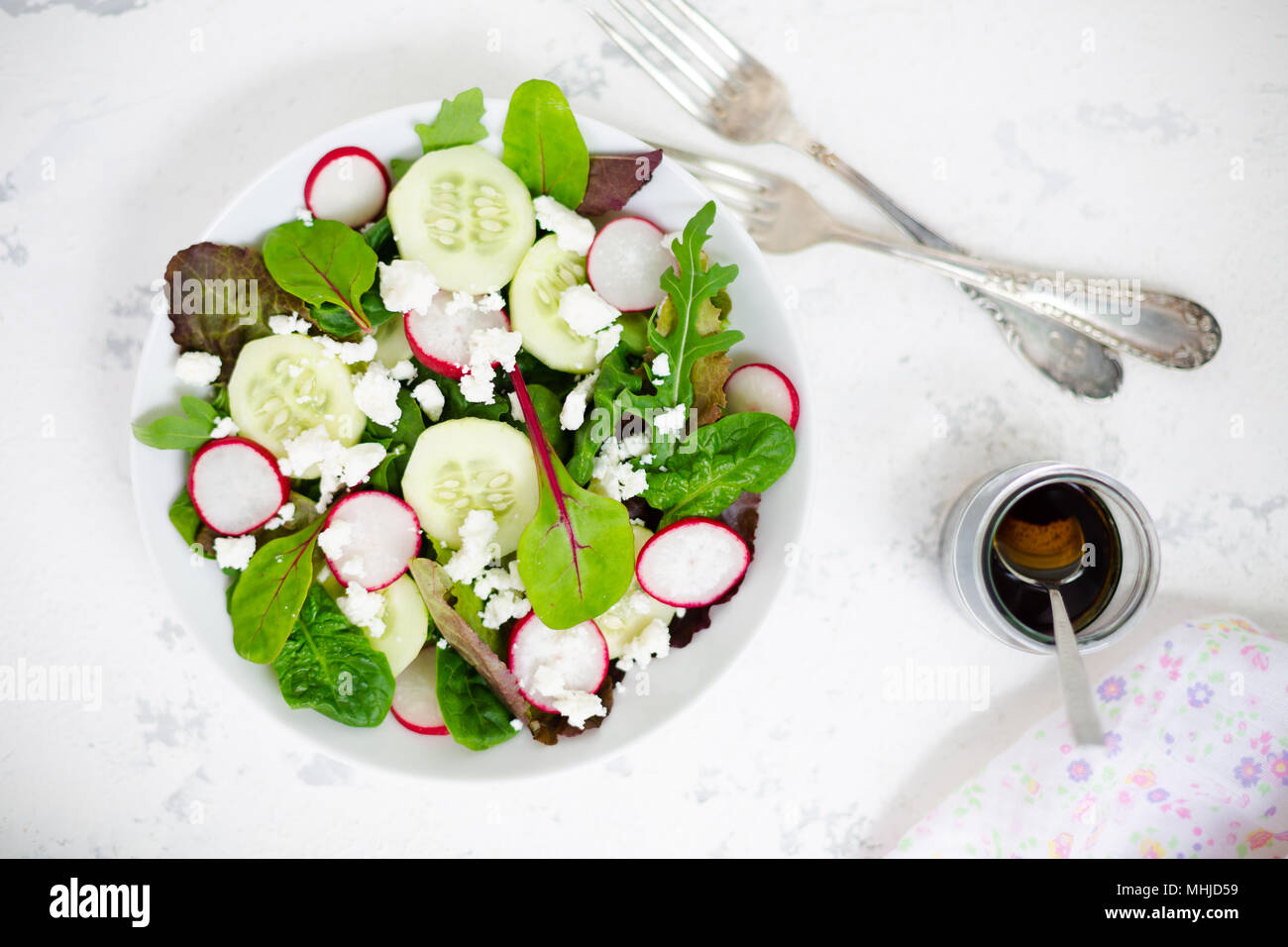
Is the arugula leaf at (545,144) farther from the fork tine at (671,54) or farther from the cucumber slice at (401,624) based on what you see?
the cucumber slice at (401,624)

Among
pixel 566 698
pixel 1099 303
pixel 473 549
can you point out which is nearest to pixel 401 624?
pixel 473 549

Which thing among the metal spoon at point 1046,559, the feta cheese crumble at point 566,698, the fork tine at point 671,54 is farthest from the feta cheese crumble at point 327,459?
the metal spoon at point 1046,559

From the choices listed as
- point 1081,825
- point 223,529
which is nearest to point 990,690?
point 1081,825

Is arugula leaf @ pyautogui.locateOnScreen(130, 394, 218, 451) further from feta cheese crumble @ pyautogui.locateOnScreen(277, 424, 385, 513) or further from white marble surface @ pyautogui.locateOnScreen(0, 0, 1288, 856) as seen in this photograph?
white marble surface @ pyautogui.locateOnScreen(0, 0, 1288, 856)

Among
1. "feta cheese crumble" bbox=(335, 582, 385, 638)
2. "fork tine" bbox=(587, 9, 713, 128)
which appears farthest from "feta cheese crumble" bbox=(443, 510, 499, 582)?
"fork tine" bbox=(587, 9, 713, 128)

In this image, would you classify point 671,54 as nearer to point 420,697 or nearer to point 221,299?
point 221,299

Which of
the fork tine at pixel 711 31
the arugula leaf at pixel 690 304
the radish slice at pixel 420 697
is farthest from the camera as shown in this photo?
the fork tine at pixel 711 31
